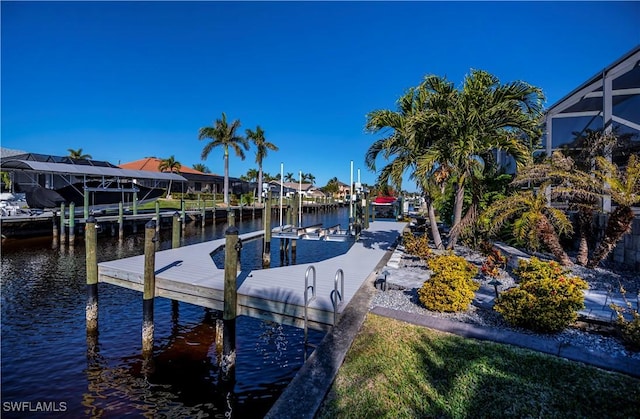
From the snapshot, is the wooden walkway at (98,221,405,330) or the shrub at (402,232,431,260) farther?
the shrub at (402,232,431,260)

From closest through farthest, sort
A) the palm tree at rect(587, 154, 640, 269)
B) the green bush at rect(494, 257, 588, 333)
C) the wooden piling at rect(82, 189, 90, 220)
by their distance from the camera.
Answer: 1. the green bush at rect(494, 257, 588, 333)
2. the palm tree at rect(587, 154, 640, 269)
3. the wooden piling at rect(82, 189, 90, 220)


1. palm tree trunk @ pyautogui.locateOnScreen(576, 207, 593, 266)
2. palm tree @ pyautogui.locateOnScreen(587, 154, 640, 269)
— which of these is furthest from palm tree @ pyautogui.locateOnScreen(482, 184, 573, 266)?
palm tree @ pyautogui.locateOnScreen(587, 154, 640, 269)

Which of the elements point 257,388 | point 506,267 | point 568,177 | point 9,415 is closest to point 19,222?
point 9,415

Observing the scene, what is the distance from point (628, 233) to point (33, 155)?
Result: 3126 cm

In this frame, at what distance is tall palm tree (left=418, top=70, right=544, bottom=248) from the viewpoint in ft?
32.0

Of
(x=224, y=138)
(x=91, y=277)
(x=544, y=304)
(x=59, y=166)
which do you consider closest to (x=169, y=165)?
(x=224, y=138)

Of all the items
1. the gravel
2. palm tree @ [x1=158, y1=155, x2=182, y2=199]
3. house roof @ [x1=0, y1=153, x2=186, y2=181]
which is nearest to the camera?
the gravel

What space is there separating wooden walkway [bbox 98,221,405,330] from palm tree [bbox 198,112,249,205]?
3272cm

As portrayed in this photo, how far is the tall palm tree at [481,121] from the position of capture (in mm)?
9766

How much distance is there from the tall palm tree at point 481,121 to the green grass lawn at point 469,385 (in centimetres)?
637

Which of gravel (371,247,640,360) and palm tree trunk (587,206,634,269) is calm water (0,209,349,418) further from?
palm tree trunk (587,206,634,269)

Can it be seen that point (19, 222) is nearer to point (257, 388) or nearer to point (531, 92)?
point (257, 388)

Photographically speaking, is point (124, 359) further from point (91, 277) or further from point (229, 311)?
point (229, 311)

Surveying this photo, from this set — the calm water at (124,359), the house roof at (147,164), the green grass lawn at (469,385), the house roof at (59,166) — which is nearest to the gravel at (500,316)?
the green grass lawn at (469,385)
